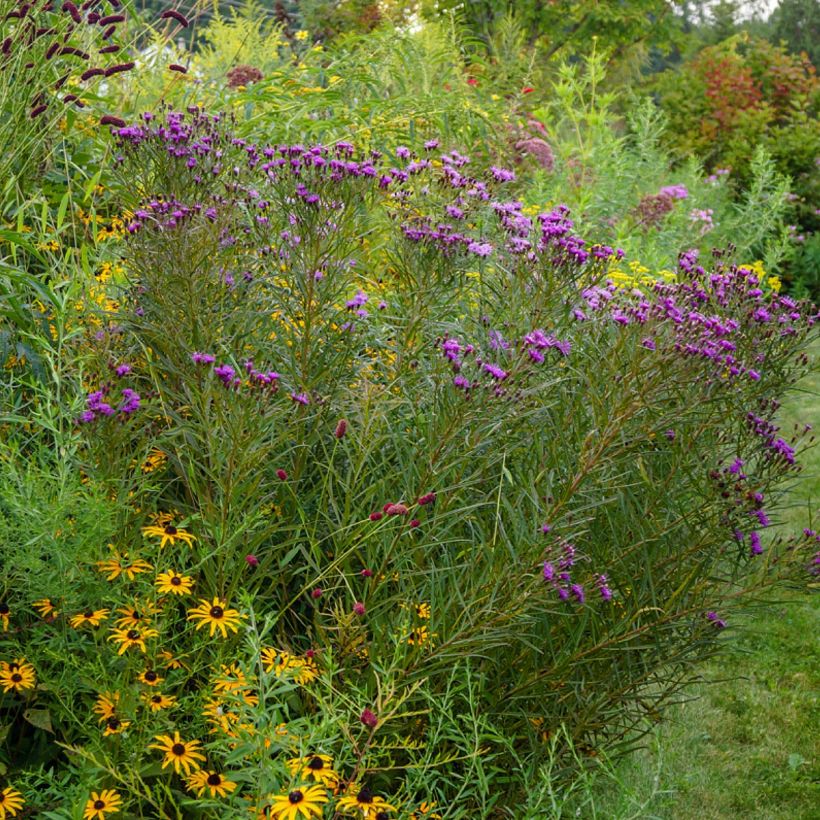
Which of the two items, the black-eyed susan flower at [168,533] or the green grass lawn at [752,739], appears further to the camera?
the green grass lawn at [752,739]

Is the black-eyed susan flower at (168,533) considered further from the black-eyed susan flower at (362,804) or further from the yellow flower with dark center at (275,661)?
the black-eyed susan flower at (362,804)

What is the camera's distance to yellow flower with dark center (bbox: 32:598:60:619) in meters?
2.26

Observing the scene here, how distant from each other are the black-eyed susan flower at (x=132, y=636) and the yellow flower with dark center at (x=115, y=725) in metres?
0.14

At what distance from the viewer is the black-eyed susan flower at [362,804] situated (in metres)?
1.90

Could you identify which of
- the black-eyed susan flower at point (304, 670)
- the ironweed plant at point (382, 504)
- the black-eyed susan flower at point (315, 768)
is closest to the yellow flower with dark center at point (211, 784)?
the ironweed plant at point (382, 504)

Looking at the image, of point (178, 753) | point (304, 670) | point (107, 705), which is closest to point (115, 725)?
point (107, 705)

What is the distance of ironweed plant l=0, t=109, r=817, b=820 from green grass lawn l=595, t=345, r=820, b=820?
632 millimetres

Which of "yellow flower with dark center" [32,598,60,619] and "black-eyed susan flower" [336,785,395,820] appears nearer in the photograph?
"black-eyed susan flower" [336,785,395,820]

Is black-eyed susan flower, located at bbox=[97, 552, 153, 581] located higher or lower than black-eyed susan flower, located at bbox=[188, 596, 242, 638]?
lower

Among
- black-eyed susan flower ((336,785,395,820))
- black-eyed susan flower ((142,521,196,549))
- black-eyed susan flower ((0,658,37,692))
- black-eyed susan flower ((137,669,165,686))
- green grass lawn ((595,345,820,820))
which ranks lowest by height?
green grass lawn ((595,345,820,820))

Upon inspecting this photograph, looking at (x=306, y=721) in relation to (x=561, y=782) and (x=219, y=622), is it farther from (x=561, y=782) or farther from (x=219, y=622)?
(x=561, y=782)

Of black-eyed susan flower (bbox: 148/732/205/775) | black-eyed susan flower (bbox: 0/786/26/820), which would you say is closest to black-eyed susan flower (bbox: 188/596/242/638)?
black-eyed susan flower (bbox: 148/732/205/775)

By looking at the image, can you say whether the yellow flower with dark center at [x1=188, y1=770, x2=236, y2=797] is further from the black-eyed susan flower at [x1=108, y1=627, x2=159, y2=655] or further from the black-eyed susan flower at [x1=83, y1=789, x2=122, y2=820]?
the black-eyed susan flower at [x1=108, y1=627, x2=159, y2=655]

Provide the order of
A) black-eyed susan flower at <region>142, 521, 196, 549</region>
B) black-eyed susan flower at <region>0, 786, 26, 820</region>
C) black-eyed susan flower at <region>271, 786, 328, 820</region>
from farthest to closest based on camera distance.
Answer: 1. black-eyed susan flower at <region>142, 521, 196, 549</region>
2. black-eyed susan flower at <region>0, 786, 26, 820</region>
3. black-eyed susan flower at <region>271, 786, 328, 820</region>
